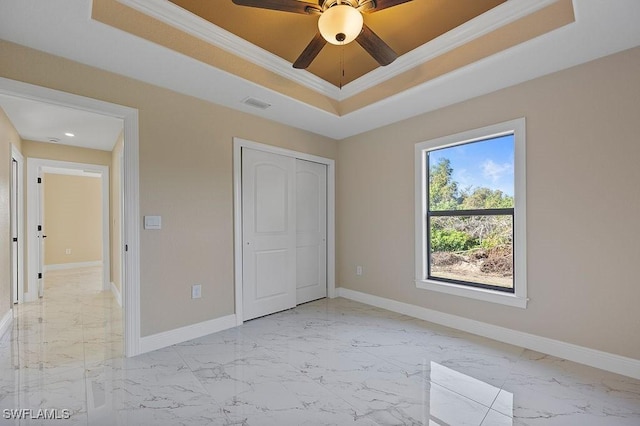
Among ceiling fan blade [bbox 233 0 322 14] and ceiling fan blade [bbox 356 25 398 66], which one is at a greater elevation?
ceiling fan blade [bbox 233 0 322 14]

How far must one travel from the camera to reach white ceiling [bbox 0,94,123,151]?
3.20 metres

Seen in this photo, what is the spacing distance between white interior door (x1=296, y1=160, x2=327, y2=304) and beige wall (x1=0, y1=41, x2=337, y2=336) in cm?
106

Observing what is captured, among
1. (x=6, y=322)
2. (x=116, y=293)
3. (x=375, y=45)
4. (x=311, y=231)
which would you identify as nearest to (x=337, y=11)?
(x=375, y=45)

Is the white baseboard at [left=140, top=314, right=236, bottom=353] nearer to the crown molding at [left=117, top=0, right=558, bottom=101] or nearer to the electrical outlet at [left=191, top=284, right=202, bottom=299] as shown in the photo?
the electrical outlet at [left=191, top=284, right=202, bottom=299]

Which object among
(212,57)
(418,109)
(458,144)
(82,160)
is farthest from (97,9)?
Answer: (82,160)

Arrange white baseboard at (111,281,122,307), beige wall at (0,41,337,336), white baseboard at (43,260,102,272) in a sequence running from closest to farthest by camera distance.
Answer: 1. beige wall at (0,41,337,336)
2. white baseboard at (111,281,122,307)
3. white baseboard at (43,260,102,272)

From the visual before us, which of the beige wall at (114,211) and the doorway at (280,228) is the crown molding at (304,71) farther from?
the beige wall at (114,211)

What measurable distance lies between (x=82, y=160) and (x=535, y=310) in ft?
21.5

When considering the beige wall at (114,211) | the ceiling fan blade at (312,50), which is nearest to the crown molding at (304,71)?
the ceiling fan blade at (312,50)

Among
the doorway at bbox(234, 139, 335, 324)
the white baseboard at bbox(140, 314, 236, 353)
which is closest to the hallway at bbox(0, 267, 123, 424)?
the white baseboard at bbox(140, 314, 236, 353)

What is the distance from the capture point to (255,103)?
3137 millimetres

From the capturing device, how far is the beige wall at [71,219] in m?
6.94

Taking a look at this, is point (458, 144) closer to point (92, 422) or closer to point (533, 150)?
point (533, 150)

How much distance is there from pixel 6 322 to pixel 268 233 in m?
2.96
